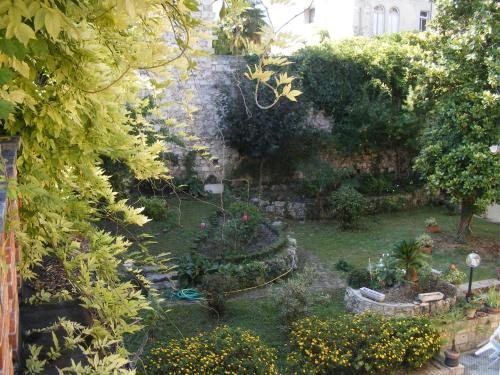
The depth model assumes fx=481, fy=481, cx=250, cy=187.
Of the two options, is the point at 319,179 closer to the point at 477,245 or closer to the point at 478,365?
the point at 477,245

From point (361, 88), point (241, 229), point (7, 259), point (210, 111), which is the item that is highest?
point (361, 88)

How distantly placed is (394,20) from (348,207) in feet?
39.9

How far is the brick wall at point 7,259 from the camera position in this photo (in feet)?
4.75

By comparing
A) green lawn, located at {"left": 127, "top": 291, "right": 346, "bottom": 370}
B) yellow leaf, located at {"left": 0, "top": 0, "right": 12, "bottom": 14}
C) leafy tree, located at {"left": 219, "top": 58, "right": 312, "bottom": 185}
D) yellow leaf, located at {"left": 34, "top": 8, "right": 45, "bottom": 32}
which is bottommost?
green lawn, located at {"left": 127, "top": 291, "right": 346, "bottom": 370}

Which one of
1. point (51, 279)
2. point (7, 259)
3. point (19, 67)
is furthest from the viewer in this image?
point (51, 279)

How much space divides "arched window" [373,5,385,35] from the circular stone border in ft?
49.0

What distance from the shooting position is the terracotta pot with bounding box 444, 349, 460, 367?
21.2 feet

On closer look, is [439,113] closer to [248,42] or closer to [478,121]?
[478,121]

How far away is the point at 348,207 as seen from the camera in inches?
463

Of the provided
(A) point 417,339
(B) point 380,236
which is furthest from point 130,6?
(B) point 380,236

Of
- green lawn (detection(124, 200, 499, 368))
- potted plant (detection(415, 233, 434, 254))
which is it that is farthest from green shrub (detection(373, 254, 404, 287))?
potted plant (detection(415, 233, 434, 254))

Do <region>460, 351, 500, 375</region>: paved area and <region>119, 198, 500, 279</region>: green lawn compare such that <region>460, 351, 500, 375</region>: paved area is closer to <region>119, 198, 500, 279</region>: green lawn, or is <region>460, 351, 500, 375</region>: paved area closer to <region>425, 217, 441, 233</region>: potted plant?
<region>119, 198, 500, 279</region>: green lawn

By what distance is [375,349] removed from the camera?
6086mm

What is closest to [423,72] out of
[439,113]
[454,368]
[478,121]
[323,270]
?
[439,113]
